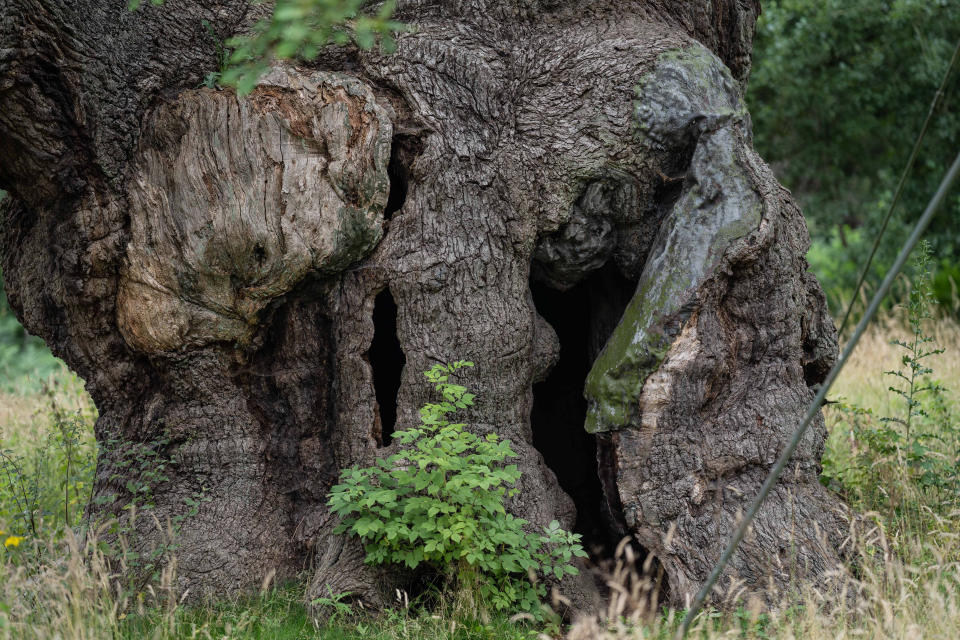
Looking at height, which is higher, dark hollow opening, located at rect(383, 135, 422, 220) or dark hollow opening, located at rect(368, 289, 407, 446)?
dark hollow opening, located at rect(383, 135, 422, 220)

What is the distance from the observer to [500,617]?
3951 millimetres

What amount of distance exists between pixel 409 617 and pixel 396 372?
1.47m

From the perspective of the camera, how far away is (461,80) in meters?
4.54

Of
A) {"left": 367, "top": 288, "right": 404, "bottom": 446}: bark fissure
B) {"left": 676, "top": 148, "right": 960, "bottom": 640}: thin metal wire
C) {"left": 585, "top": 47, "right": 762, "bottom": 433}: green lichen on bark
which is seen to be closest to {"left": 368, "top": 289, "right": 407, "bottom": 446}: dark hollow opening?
{"left": 367, "top": 288, "right": 404, "bottom": 446}: bark fissure

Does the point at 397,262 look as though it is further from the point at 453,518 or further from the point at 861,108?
the point at 861,108

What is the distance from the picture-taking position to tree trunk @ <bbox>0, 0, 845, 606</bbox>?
13.8 ft

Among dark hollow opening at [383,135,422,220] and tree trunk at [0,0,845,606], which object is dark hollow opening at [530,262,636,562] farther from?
dark hollow opening at [383,135,422,220]

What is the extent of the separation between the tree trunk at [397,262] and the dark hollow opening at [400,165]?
12 millimetres

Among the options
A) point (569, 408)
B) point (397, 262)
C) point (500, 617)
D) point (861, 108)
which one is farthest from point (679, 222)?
point (861, 108)

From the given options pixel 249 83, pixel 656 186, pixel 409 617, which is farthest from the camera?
pixel 656 186

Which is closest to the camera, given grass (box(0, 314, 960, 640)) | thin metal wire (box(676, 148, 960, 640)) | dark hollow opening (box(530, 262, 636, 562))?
thin metal wire (box(676, 148, 960, 640))

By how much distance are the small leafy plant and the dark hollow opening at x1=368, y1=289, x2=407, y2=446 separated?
714mm

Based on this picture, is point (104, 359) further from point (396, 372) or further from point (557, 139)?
point (557, 139)

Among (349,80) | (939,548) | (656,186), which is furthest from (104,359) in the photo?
(939,548)
